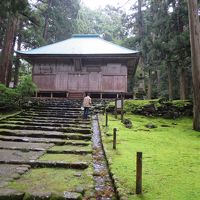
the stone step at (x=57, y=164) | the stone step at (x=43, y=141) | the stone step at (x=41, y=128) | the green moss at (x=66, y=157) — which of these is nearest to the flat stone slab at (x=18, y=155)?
the green moss at (x=66, y=157)

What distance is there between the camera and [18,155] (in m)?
6.82

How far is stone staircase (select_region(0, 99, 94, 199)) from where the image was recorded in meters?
4.33

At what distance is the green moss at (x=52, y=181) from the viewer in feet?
14.5

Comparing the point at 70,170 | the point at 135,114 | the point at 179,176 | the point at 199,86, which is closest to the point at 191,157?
the point at 179,176

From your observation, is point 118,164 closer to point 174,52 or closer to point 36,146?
point 36,146

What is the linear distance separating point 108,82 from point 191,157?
15.1 meters

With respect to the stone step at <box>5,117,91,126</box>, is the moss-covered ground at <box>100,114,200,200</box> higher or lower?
lower

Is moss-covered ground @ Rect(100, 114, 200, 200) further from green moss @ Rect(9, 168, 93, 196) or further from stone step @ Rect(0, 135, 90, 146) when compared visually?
stone step @ Rect(0, 135, 90, 146)

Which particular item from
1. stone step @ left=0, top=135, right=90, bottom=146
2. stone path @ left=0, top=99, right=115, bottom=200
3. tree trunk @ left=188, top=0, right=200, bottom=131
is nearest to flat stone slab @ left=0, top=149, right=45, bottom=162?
stone path @ left=0, top=99, right=115, bottom=200

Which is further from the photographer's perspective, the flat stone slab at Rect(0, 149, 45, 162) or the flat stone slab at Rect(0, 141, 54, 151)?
the flat stone slab at Rect(0, 141, 54, 151)

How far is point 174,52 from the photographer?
17406mm

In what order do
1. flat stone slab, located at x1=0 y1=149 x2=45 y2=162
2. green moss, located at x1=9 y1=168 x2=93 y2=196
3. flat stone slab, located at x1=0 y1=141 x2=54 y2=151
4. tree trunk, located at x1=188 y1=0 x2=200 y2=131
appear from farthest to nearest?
tree trunk, located at x1=188 y1=0 x2=200 y2=131
flat stone slab, located at x1=0 y1=141 x2=54 y2=151
flat stone slab, located at x1=0 y1=149 x2=45 y2=162
green moss, located at x1=9 y1=168 x2=93 y2=196

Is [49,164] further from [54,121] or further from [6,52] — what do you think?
[6,52]

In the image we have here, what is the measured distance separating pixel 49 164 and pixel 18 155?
1249 mm
